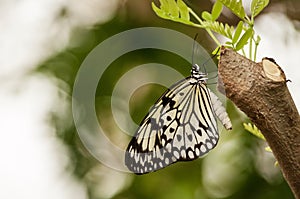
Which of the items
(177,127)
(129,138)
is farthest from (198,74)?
(129,138)

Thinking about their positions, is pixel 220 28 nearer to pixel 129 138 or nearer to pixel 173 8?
pixel 173 8

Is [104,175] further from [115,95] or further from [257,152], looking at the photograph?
[257,152]

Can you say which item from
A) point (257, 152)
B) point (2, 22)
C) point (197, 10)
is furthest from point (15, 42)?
point (257, 152)

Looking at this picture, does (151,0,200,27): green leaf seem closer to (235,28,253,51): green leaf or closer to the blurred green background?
(235,28,253,51): green leaf

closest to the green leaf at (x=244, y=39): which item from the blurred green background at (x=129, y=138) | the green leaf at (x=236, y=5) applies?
the green leaf at (x=236, y=5)

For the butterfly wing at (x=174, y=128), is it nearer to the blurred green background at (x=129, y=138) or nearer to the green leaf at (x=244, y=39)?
the green leaf at (x=244, y=39)

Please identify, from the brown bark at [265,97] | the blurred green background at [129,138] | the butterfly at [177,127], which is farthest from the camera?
the blurred green background at [129,138]

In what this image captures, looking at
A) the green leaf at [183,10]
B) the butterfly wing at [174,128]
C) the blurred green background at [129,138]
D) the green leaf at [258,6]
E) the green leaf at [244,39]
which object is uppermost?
the green leaf at [258,6]
